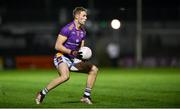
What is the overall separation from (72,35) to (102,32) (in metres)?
48.9

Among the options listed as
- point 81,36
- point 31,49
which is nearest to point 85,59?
point 81,36

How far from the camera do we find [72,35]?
50.6 feet

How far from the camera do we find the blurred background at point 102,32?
45.2m

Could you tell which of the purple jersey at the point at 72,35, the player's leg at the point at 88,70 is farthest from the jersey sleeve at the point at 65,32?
the player's leg at the point at 88,70

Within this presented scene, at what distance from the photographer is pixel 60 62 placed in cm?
1538

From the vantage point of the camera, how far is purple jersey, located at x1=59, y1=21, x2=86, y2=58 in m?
15.3

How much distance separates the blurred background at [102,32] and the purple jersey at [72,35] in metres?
16.4

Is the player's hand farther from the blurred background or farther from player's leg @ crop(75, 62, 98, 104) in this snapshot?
the blurred background

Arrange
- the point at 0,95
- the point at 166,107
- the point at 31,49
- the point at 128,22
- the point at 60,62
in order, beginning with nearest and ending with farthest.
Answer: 1. the point at 166,107
2. the point at 60,62
3. the point at 0,95
4. the point at 31,49
5. the point at 128,22

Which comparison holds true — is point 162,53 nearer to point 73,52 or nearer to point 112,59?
point 112,59

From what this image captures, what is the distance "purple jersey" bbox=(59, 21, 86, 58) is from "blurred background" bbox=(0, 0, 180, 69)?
1639 centimetres

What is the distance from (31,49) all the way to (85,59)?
34.1m

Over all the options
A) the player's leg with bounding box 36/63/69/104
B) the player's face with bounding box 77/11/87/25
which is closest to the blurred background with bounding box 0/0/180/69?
the player's face with bounding box 77/11/87/25

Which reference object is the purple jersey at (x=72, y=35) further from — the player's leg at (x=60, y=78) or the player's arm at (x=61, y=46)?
the player's leg at (x=60, y=78)
